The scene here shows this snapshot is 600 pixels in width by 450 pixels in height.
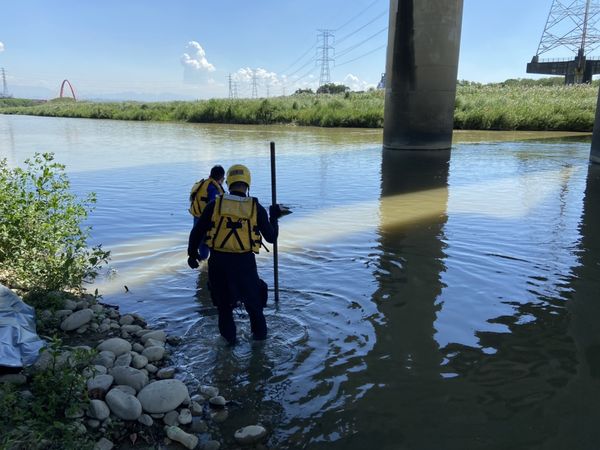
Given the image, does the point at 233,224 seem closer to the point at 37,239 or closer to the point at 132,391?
the point at 132,391

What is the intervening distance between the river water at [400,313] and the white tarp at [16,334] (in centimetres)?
136

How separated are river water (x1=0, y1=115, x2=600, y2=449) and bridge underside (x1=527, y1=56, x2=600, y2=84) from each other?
6767cm

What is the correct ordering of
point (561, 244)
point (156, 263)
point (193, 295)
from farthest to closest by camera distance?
point (561, 244)
point (156, 263)
point (193, 295)

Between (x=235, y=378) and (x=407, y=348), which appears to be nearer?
(x=235, y=378)

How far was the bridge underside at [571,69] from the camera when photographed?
70.6 m

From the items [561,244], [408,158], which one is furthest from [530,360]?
[408,158]

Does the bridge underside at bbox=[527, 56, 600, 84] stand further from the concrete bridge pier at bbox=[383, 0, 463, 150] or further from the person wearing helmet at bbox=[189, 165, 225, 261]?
the person wearing helmet at bbox=[189, 165, 225, 261]

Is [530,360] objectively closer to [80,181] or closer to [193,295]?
[193,295]

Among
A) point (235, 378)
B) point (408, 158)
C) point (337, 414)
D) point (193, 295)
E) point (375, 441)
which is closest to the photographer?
point (375, 441)

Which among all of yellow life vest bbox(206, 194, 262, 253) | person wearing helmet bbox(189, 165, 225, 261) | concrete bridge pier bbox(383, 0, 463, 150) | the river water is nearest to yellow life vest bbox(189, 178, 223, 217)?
person wearing helmet bbox(189, 165, 225, 261)

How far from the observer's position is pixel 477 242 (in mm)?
9312

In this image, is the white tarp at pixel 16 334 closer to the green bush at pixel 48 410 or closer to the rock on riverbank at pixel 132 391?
the rock on riverbank at pixel 132 391

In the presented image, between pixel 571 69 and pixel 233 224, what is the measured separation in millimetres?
84580

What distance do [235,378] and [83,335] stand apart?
69.8 inches
